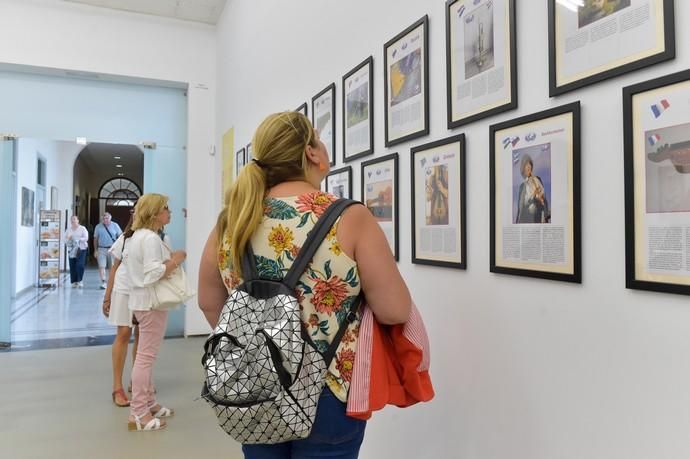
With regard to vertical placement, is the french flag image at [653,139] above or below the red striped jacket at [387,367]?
above

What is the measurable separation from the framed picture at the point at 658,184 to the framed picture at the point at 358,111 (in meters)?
1.33

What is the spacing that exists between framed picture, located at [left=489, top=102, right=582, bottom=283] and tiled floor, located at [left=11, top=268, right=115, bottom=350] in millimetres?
5479

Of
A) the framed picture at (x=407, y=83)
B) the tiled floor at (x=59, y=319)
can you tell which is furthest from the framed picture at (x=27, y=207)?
the framed picture at (x=407, y=83)

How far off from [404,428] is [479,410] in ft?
1.66

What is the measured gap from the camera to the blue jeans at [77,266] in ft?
30.1

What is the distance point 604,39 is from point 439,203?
0.77 m

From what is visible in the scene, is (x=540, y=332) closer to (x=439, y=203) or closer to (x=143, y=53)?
(x=439, y=203)

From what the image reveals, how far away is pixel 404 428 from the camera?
1.97 meters

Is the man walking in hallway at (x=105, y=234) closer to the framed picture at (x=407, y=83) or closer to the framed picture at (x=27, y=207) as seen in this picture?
the framed picture at (x=27, y=207)

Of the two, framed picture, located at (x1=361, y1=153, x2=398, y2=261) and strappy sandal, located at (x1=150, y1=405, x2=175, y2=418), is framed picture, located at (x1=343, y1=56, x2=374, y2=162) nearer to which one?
framed picture, located at (x1=361, y1=153, x2=398, y2=261)

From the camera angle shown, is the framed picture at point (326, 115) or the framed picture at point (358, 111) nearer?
the framed picture at point (358, 111)

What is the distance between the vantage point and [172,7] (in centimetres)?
570

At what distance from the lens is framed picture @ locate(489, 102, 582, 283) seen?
1202 mm

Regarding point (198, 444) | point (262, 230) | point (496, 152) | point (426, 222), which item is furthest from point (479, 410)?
point (198, 444)
